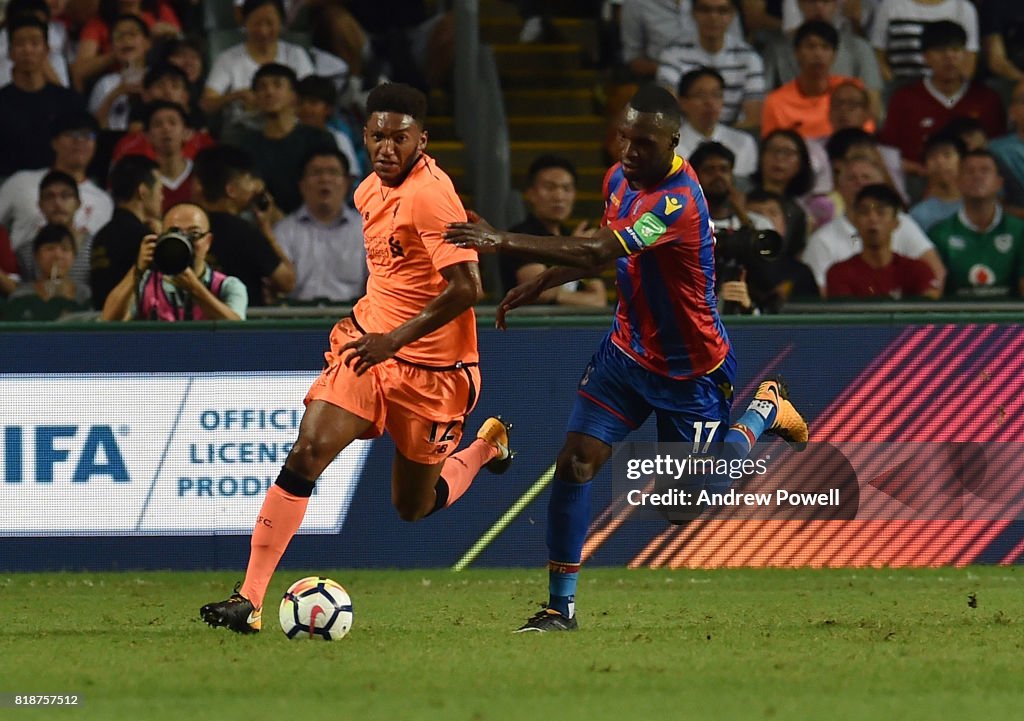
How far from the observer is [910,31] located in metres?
15.4

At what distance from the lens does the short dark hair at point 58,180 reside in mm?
13172

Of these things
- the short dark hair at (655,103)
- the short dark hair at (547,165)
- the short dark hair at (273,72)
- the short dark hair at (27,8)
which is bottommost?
the short dark hair at (547,165)

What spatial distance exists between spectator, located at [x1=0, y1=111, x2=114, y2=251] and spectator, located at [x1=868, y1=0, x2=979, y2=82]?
6.58 metres

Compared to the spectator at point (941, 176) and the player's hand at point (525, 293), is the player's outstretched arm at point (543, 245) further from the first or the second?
the spectator at point (941, 176)

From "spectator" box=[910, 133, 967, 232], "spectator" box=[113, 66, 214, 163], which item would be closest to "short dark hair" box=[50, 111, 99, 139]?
"spectator" box=[113, 66, 214, 163]

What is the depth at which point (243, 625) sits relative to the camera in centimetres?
810

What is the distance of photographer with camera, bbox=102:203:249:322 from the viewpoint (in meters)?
11.2

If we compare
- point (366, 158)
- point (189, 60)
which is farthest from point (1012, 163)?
point (189, 60)

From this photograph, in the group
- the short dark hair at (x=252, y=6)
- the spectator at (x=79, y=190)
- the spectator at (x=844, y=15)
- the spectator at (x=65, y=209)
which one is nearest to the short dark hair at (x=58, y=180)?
the spectator at (x=65, y=209)

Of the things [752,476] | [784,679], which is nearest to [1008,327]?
[752,476]

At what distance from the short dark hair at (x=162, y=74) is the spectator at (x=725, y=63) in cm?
386

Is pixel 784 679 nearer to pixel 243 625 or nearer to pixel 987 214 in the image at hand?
pixel 243 625

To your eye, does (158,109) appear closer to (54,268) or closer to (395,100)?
(54,268)

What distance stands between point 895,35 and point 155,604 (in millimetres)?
8656
